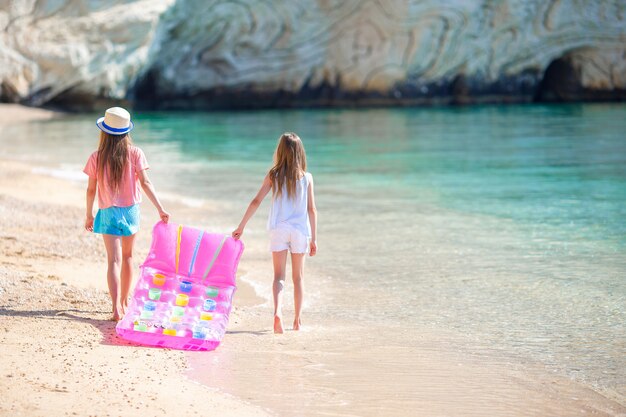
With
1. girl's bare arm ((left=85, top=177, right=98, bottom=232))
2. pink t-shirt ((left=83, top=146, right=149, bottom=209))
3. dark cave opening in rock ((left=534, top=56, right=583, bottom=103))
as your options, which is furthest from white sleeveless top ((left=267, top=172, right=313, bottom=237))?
dark cave opening in rock ((left=534, top=56, right=583, bottom=103))

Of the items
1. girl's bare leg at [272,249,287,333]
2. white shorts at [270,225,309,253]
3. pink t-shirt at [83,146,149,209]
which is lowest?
girl's bare leg at [272,249,287,333]

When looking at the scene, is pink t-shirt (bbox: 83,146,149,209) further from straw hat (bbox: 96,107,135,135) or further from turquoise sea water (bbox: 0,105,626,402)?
turquoise sea water (bbox: 0,105,626,402)

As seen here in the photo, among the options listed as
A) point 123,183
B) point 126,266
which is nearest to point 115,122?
point 123,183

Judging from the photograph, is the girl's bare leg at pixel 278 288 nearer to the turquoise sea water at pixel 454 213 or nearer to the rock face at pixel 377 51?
the turquoise sea water at pixel 454 213

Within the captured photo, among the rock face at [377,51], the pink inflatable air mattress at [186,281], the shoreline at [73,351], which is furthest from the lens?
the rock face at [377,51]

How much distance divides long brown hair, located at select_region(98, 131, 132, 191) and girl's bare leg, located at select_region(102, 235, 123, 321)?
1.04 ft

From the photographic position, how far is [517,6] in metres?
26.8

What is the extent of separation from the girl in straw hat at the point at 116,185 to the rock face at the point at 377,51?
66.8 feet

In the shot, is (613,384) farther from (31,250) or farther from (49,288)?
(31,250)

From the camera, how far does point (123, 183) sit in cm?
523

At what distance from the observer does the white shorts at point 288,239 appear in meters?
5.28

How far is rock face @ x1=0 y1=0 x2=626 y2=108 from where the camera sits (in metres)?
26.8

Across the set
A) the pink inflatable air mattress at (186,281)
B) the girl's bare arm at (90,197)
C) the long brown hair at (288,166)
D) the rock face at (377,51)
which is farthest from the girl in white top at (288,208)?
the rock face at (377,51)

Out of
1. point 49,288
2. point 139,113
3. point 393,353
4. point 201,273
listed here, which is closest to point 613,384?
point 393,353
